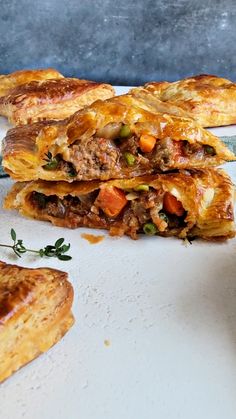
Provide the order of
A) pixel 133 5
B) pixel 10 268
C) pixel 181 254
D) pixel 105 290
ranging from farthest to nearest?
pixel 133 5, pixel 181 254, pixel 105 290, pixel 10 268

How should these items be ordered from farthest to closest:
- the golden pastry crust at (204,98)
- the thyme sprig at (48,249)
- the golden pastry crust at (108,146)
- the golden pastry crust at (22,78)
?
the golden pastry crust at (22,78) → the golden pastry crust at (204,98) → the golden pastry crust at (108,146) → the thyme sprig at (48,249)

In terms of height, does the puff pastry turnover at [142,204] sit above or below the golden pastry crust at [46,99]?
above

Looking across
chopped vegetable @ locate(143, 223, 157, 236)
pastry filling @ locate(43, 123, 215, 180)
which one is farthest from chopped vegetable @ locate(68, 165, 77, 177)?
chopped vegetable @ locate(143, 223, 157, 236)

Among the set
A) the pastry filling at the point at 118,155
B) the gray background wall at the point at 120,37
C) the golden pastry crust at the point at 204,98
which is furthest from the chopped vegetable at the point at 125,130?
the gray background wall at the point at 120,37

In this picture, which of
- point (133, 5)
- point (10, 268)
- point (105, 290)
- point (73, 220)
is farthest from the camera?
point (133, 5)

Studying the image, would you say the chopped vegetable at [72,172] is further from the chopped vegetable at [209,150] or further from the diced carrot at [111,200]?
the chopped vegetable at [209,150]

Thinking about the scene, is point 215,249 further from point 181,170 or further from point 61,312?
point 61,312

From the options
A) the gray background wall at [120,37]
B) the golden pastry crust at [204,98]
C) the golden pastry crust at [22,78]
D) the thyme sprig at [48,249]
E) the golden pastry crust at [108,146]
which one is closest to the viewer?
the thyme sprig at [48,249]

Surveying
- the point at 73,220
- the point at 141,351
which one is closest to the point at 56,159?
the point at 73,220
